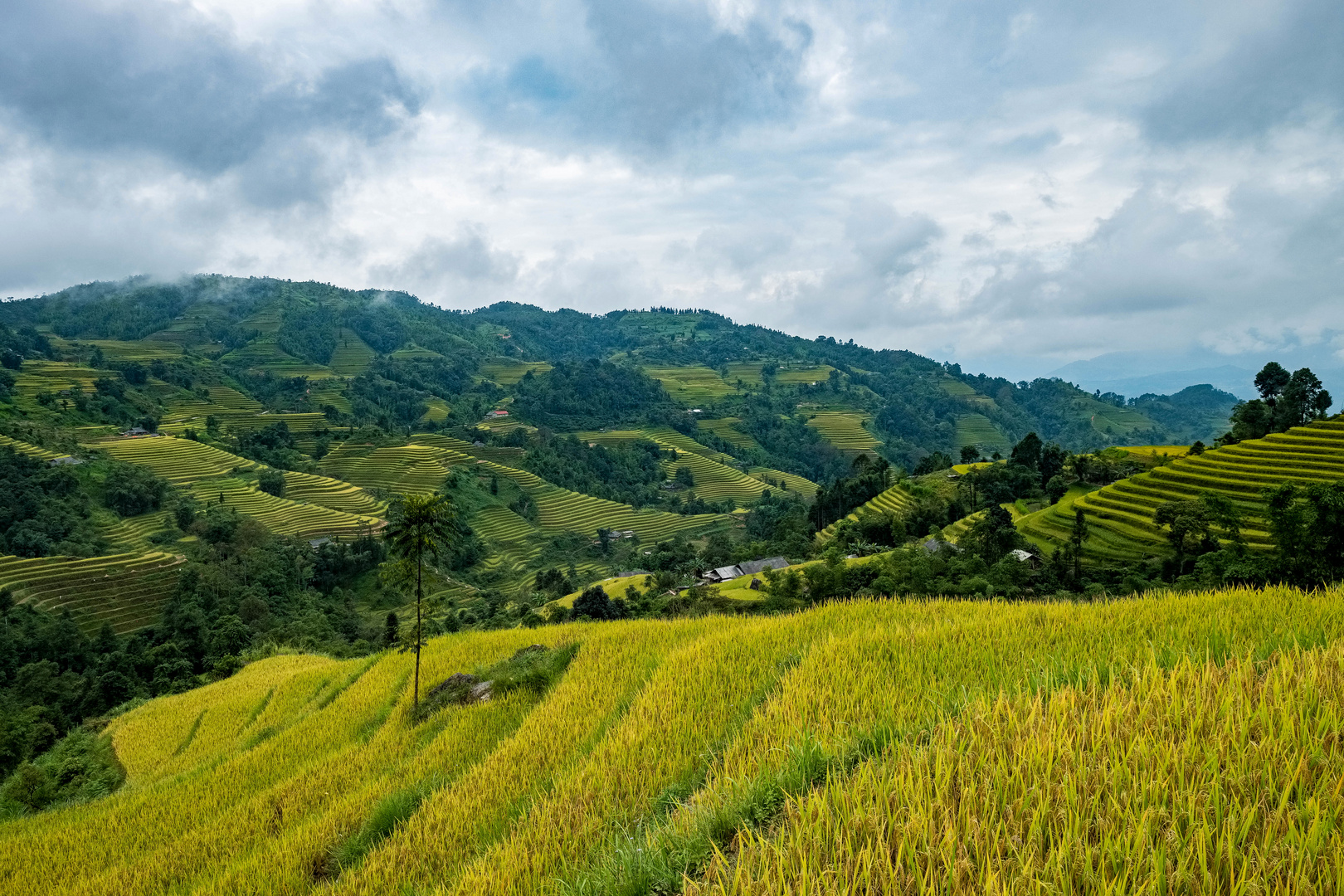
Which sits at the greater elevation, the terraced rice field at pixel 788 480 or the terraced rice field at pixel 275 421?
the terraced rice field at pixel 275 421

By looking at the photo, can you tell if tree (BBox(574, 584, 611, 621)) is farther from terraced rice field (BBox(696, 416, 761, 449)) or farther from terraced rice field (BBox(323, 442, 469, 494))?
terraced rice field (BBox(696, 416, 761, 449))

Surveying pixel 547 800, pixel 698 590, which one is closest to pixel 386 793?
pixel 547 800

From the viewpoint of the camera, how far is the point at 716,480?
124375 mm

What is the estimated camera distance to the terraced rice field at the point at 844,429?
156 meters

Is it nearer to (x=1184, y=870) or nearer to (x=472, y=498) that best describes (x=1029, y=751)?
(x=1184, y=870)

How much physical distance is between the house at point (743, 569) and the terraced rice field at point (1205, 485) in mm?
19548

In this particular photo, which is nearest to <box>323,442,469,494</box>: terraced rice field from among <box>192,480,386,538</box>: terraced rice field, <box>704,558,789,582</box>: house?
<box>192,480,386,538</box>: terraced rice field

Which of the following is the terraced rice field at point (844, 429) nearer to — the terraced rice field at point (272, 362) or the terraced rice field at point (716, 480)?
the terraced rice field at point (716, 480)

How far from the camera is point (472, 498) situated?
8950 cm

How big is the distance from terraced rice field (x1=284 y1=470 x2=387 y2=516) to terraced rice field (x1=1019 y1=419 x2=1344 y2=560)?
7605 cm

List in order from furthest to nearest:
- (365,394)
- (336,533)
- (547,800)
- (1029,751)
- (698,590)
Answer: (365,394)
(336,533)
(698,590)
(547,800)
(1029,751)

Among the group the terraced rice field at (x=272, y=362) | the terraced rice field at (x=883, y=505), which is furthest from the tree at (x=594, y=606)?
the terraced rice field at (x=272, y=362)

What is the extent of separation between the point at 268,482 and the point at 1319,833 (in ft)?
320

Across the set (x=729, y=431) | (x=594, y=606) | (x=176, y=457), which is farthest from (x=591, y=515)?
(x=729, y=431)
